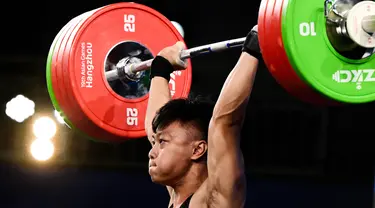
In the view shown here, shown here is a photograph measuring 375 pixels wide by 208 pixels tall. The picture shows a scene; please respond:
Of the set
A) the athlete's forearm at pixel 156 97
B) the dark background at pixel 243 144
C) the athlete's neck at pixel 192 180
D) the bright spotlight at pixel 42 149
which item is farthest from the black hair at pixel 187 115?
the bright spotlight at pixel 42 149

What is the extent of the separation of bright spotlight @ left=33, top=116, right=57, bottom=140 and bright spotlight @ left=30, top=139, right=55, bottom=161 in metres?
0.04

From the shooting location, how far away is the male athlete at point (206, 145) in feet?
8.90

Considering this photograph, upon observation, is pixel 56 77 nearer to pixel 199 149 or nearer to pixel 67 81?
pixel 67 81

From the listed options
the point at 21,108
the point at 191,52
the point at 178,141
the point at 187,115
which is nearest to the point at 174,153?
the point at 178,141

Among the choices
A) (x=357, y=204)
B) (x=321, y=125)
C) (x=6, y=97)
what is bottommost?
(x=357, y=204)

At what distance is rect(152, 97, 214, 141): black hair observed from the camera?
2986mm

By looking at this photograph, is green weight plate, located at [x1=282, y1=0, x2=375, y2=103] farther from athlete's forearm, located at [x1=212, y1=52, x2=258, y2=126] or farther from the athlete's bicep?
the athlete's bicep

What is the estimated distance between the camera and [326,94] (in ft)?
8.45

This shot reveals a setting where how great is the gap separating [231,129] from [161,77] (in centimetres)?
86

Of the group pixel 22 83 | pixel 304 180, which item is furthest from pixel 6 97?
pixel 304 180

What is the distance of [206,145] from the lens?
2.95m

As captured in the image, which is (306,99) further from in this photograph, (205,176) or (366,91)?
(205,176)

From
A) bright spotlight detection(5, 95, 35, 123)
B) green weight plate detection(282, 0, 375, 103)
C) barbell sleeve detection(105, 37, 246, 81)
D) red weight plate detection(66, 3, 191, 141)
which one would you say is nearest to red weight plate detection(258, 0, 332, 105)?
green weight plate detection(282, 0, 375, 103)

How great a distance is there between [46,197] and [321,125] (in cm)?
237
